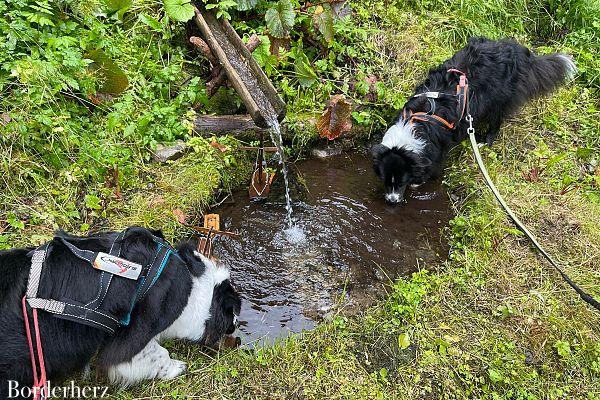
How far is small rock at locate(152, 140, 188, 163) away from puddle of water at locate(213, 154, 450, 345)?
684 mm

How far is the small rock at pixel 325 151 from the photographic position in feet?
15.2

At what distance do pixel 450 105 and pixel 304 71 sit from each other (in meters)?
1.61

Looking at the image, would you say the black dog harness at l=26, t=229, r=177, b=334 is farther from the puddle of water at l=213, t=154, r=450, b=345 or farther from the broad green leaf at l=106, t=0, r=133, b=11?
the broad green leaf at l=106, t=0, r=133, b=11

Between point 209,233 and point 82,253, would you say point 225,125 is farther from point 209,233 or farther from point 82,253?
point 82,253

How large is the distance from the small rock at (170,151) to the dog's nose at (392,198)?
6.66ft

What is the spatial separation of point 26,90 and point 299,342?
2.99 m

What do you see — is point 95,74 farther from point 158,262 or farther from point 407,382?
point 407,382

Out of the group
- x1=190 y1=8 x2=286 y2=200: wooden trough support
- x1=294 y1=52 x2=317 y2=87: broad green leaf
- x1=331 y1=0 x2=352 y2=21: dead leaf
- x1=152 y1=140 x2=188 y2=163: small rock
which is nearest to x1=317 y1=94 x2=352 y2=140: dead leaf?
x1=294 y1=52 x2=317 y2=87: broad green leaf

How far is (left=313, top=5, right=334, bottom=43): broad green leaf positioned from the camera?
15.0 ft

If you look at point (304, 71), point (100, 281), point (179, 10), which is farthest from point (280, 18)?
point (100, 281)

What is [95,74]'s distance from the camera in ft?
12.5

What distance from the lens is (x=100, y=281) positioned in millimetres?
2123

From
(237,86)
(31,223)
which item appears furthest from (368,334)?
(31,223)

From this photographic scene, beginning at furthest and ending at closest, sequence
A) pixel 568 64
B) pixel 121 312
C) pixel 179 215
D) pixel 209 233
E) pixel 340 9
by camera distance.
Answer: pixel 340 9 → pixel 568 64 → pixel 179 215 → pixel 209 233 → pixel 121 312
